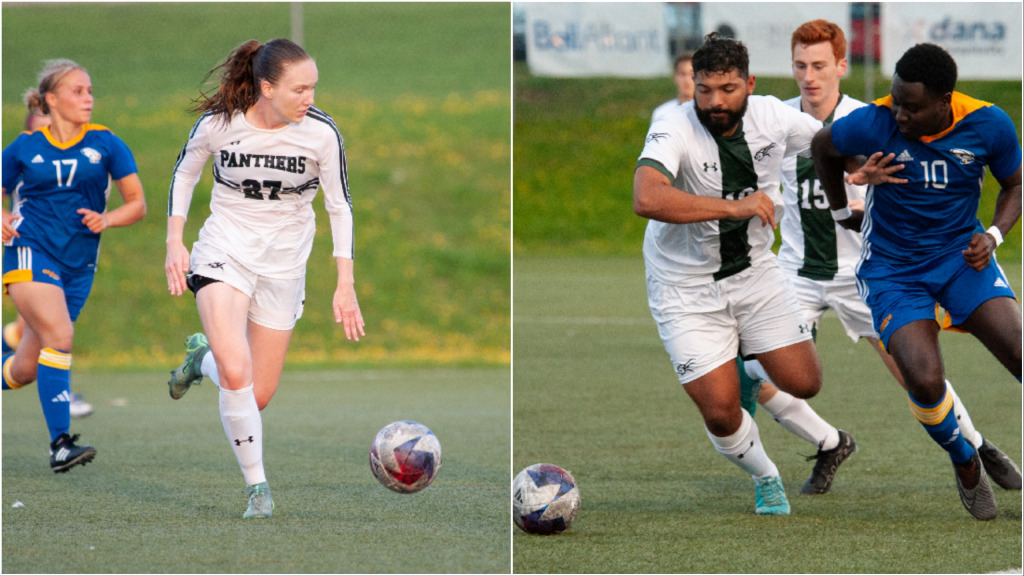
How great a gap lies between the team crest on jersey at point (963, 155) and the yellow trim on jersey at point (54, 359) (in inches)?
183

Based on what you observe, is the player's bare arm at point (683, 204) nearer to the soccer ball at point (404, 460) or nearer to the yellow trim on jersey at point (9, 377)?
the soccer ball at point (404, 460)

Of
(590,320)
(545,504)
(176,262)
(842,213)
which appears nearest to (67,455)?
(176,262)

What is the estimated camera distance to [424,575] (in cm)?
390

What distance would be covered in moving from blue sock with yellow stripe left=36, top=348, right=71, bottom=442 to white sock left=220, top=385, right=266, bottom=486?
1.76 m

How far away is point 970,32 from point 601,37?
603 centimetres

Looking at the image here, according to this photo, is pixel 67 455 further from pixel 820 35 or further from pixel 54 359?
pixel 820 35

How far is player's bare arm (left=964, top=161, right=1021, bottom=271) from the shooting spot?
15.2ft

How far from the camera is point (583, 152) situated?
23.2 meters

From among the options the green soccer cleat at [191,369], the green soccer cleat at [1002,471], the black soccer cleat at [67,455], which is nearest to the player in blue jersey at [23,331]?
the black soccer cleat at [67,455]

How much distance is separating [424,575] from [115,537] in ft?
4.53

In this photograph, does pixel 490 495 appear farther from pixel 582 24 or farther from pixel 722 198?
pixel 582 24

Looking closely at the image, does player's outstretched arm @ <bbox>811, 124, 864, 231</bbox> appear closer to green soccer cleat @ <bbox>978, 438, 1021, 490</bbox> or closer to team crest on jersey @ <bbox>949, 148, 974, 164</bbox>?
team crest on jersey @ <bbox>949, 148, 974, 164</bbox>

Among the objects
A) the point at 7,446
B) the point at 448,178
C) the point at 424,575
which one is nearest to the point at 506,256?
the point at 448,178

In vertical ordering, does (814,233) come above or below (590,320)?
above
